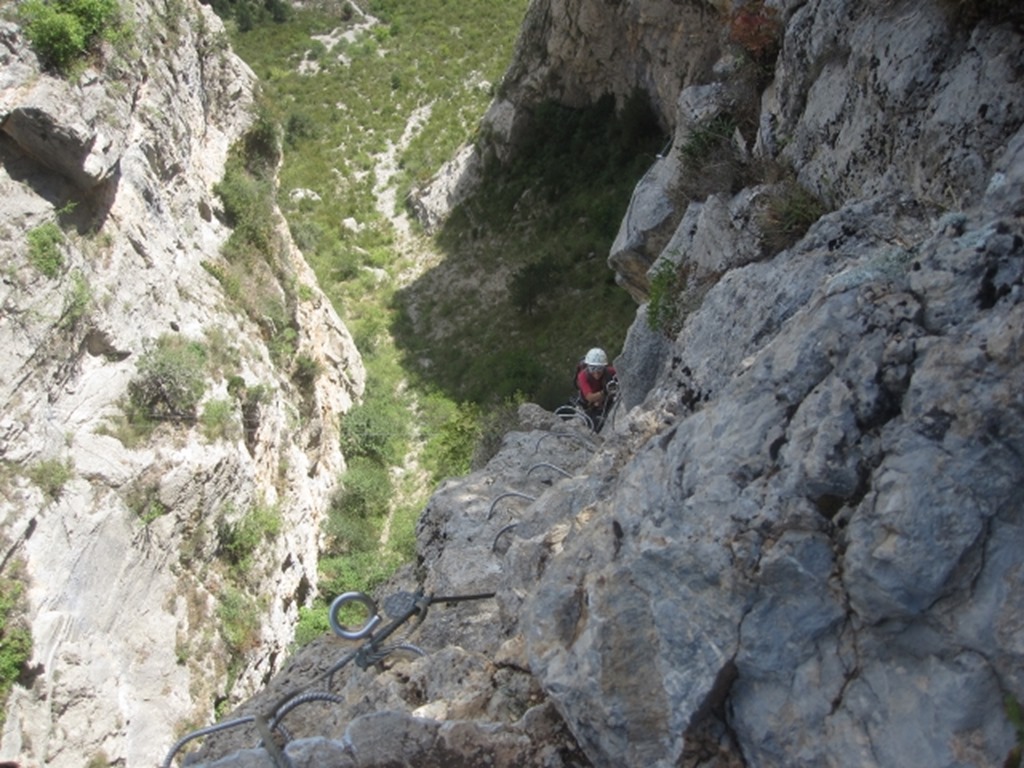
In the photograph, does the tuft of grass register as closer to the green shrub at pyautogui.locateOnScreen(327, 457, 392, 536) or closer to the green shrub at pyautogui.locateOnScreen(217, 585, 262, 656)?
the green shrub at pyautogui.locateOnScreen(217, 585, 262, 656)

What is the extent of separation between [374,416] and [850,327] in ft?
52.3

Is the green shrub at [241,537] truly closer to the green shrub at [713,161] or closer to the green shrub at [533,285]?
the green shrub at [533,285]

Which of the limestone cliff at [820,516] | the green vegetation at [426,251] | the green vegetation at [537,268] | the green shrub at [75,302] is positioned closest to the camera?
the limestone cliff at [820,516]

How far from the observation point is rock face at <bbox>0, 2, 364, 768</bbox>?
10117 millimetres

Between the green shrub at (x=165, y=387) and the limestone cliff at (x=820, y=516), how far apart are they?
305 inches

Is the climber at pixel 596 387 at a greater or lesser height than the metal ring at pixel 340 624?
lesser

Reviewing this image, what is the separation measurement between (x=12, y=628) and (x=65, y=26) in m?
9.28

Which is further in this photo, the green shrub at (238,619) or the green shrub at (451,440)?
the green shrub at (451,440)

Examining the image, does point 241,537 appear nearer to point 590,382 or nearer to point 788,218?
point 590,382

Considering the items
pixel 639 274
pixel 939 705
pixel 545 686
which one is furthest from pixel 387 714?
pixel 639 274

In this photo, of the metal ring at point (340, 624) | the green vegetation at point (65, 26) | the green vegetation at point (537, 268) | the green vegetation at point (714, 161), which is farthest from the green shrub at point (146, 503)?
the green vegetation at point (714, 161)

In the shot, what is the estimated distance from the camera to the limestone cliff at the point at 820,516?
273cm

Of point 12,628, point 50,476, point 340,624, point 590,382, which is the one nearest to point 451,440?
point 590,382

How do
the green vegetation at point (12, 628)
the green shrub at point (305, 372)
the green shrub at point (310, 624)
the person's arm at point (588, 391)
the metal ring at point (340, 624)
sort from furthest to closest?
the green shrub at point (305, 372) → the green shrub at point (310, 624) → the person's arm at point (588, 391) → the green vegetation at point (12, 628) → the metal ring at point (340, 624)
